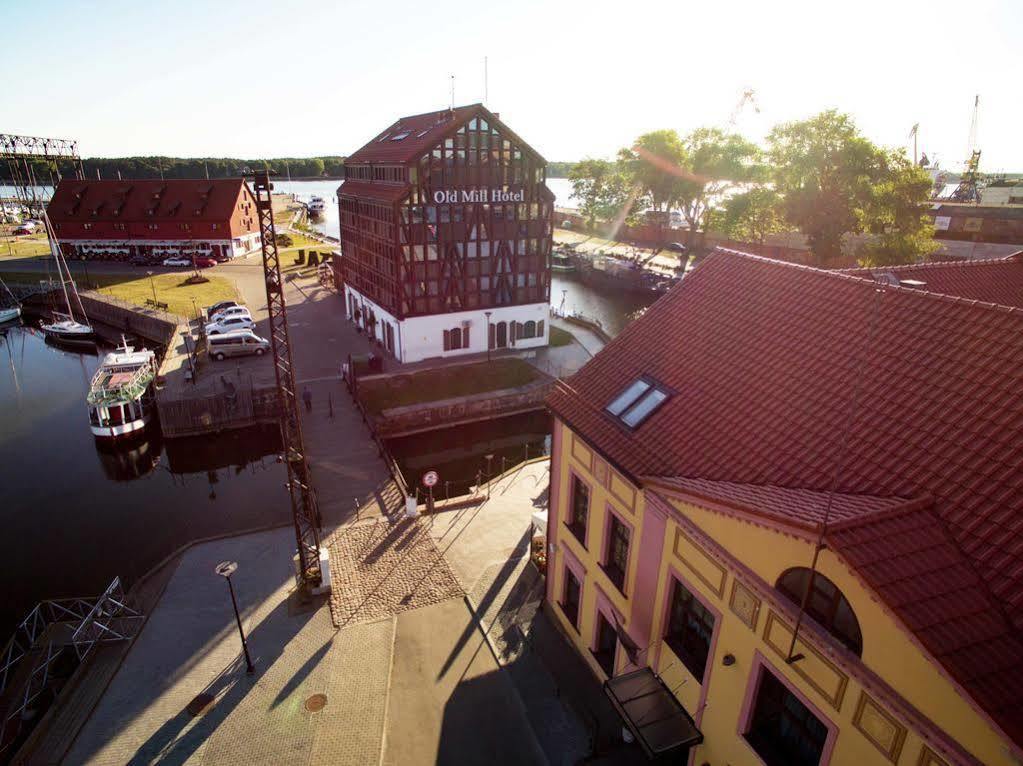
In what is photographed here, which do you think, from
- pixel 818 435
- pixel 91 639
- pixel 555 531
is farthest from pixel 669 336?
pixel 91 639

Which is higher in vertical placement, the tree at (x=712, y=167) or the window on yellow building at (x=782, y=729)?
the tree at (x=712, y=167)

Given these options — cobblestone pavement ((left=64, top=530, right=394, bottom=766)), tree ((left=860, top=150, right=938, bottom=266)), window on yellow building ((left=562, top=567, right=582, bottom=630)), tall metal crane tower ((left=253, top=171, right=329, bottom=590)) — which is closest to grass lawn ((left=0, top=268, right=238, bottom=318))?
tall metal crane tower ((left=253, top=171, right=329, bottom=590))

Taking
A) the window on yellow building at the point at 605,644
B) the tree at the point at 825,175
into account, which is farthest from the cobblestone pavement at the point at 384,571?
the tree at the point at 825,175

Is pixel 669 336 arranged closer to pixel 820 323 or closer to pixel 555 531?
pixel 820 323

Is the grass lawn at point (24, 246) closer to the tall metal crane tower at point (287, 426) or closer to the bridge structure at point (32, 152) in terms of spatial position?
the bridge structure at point (32, 152)

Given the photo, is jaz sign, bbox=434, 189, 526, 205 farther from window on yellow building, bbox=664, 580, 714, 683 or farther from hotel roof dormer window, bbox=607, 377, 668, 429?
window on yellow building, bbox=664, 580, 714, 683

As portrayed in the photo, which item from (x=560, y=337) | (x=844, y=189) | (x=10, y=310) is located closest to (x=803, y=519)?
(x=560, y=337)
